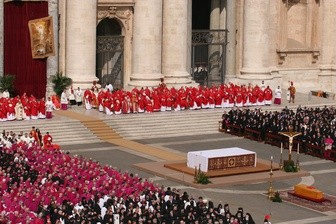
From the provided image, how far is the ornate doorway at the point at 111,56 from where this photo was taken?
57.0 metres

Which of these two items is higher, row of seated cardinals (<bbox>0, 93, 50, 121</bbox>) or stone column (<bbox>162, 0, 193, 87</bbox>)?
stone column (<bbox>162, 0, 193, 87</bbox>)

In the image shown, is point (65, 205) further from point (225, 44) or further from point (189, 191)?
point (225, 44)

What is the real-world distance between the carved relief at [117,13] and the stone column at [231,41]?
884cm

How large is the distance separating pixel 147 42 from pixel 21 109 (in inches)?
437

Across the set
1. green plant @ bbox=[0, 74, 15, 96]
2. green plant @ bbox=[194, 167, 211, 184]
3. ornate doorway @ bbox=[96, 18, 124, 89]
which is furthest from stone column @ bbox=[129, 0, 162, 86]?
green plant @ bbox=[194, 167, 211, 184]

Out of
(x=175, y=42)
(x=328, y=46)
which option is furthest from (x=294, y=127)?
(x=328, y=46)

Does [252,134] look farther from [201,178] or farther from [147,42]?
[201,178]

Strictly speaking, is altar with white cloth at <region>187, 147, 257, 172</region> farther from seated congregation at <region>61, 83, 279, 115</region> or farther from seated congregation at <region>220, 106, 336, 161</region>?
seated congregation at <region>61, 83, 279, 115</region>

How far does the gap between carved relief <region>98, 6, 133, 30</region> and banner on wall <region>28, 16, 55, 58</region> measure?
4.88 meters

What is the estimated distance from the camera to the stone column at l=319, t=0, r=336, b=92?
6638cm

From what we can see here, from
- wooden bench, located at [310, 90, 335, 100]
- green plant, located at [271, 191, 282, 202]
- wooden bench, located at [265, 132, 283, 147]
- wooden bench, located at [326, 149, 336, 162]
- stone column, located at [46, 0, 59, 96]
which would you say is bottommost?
green plant, located at [271, 191, 282, 202]

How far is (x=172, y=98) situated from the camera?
5109cm

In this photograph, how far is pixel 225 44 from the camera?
62.8 metres

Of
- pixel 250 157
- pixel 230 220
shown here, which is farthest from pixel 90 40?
pixel 230 220
